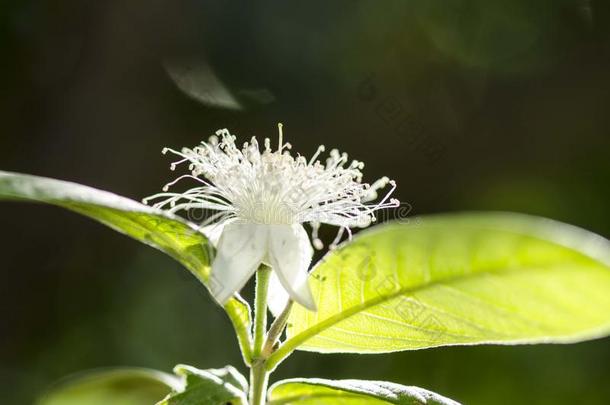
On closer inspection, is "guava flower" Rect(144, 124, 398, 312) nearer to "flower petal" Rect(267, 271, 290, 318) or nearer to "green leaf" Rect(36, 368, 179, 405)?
A: "flower petal" Rect(267, 271, 290, 318)

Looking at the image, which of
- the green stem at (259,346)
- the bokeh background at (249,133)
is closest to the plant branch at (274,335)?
the green stem at (259,346)

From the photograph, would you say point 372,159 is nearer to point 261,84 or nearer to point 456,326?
point 261,84

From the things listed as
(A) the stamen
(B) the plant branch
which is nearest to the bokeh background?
(A) the stamen

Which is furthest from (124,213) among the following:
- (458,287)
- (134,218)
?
(458,287)

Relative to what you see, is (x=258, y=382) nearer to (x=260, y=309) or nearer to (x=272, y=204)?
(x=260, y=309)

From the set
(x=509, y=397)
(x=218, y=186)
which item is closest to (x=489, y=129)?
(x=509, y=397)

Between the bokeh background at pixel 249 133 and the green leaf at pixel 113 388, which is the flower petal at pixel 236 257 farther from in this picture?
the bokeh background at pixel 249 133

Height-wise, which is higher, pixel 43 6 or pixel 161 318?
pixel 43 6
